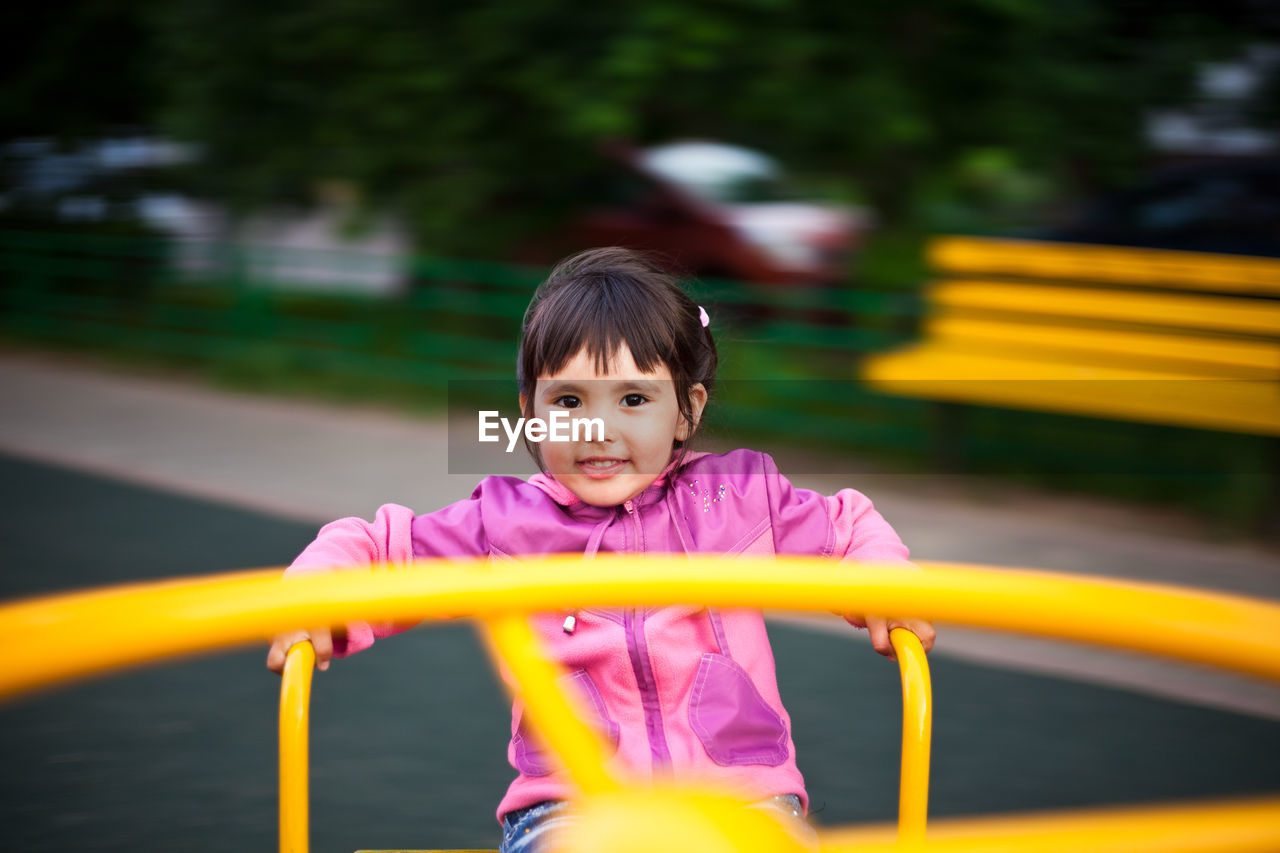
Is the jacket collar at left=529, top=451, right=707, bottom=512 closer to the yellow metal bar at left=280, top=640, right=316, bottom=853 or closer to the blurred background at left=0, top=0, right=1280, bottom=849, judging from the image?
the blurred background at left=0, top=0, right=1280, bottom=849

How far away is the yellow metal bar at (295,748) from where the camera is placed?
118 centimetres

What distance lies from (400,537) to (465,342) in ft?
21.0

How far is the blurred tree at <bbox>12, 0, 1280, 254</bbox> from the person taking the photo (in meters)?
6.48

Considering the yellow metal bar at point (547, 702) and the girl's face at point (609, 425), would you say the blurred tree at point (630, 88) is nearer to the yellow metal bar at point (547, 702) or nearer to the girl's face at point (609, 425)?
the girl's face at point (609, 425)

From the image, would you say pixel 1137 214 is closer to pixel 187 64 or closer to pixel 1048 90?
pixel 1048 90

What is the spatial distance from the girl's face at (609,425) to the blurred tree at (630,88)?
4.81m

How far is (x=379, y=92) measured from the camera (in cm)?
791

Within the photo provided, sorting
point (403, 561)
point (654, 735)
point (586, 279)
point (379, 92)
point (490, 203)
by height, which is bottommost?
point (654, 735)

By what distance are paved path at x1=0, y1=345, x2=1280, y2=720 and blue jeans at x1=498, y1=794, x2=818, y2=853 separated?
8.77 feet

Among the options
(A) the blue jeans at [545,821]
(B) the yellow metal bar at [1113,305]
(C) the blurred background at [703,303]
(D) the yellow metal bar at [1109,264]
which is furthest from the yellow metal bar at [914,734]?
(D) the yellow metal bar at [1109,264]

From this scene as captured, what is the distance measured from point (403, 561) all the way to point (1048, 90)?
5.59 metres

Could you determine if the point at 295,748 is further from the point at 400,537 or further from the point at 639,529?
the point at 639,529

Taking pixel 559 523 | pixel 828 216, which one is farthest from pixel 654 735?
pixel 828 216

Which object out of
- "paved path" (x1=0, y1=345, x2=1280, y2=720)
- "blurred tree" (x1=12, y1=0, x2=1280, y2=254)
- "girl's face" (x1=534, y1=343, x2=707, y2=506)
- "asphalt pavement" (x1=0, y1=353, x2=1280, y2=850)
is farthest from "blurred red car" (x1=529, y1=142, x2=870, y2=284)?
"girl's face" (x1=534, y1=343, x2=707, y2=506)
